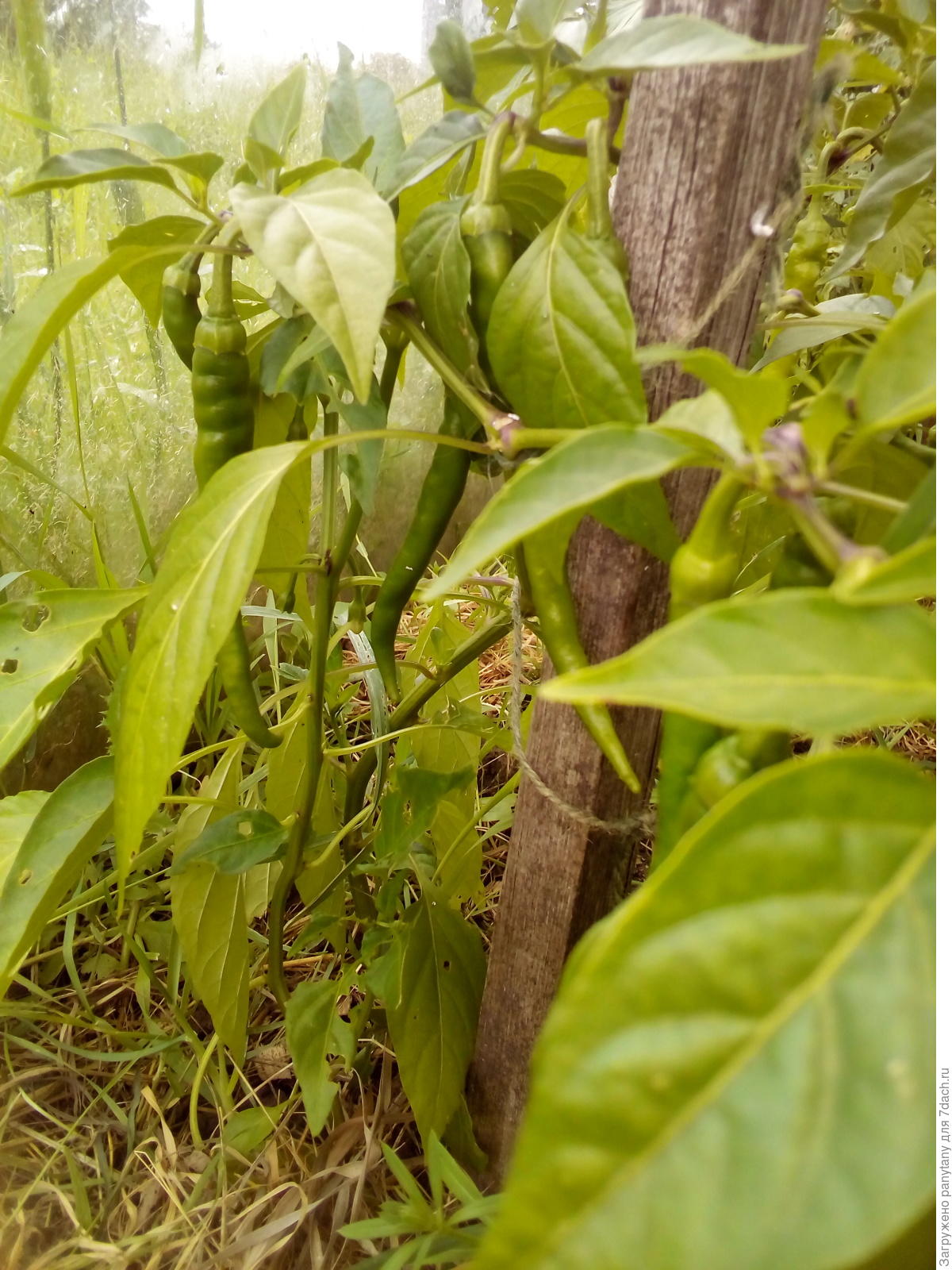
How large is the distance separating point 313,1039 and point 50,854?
0.81 feet

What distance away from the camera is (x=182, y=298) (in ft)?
1.46

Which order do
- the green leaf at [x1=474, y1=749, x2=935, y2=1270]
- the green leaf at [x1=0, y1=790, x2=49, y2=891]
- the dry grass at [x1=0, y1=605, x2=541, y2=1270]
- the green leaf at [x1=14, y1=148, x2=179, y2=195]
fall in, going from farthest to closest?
1. the dry grass at [x1=0, y1=605, x2=541, y2=1270]
2. the green leaf at [x1=0, y1=790, x2=49, y2=891]
3. the green leaf at [x1=14, y1=148, x2=179, y2=195]
4. the green leaf at [x1=474, y1=749, x2=935, y2=1270]

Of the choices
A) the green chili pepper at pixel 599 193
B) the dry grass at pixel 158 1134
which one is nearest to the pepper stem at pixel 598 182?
the green chili pepper at pixel 599 193

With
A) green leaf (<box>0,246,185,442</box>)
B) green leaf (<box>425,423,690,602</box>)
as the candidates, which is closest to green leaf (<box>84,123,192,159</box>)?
green leaf (<box>0,246,185,442</box>)

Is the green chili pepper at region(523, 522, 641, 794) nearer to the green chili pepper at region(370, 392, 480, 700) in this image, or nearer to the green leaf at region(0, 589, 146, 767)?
the green chili pepper at region(370, 392, 480, 700)

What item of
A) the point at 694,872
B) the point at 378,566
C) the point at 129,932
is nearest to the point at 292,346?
the point at 694,872


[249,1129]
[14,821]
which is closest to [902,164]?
[14,821]

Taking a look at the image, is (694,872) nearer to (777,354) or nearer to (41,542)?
(777,354)

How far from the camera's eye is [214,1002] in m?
0.64

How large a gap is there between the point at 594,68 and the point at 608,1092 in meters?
0.37

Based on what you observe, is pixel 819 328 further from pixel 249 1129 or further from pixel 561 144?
pixel 249 1129

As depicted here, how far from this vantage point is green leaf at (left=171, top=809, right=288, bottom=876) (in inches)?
22.4

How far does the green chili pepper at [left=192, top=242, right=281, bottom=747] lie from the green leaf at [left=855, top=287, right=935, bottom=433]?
0.31 metres

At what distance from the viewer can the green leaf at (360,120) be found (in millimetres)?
437
